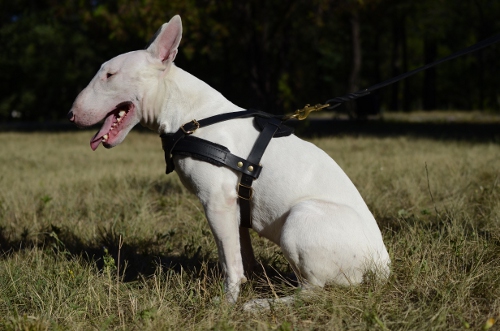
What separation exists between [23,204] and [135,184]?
1.33 m

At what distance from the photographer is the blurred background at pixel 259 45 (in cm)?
1386

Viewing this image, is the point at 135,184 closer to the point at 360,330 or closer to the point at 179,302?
the point at 179,302

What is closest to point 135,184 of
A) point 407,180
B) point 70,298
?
point 407,180

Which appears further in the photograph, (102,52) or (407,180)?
(102,52)

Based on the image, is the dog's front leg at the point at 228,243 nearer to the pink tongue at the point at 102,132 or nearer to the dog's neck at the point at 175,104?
the dog's neck at the point at 175,104

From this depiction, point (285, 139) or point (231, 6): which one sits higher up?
A: point (231, 6)

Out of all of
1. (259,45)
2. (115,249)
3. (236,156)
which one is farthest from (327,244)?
(259,45)

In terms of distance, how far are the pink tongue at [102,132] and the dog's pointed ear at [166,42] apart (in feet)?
1.47

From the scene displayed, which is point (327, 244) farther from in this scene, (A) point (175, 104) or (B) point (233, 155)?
(A) point (175, 104)

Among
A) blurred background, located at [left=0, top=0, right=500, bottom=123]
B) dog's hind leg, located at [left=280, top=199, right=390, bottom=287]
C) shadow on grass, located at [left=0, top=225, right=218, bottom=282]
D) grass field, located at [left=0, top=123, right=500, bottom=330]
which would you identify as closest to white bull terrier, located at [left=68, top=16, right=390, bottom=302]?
dog's hind leg, located at [left=280, top=199, right=390, bottom=287]

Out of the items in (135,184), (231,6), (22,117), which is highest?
(231,6)

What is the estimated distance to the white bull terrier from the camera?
2852 mm

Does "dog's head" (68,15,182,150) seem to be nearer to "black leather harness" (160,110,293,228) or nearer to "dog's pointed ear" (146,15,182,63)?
"dog's pointed ear" (146,15,182,63)

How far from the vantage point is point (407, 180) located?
5.71 meters
